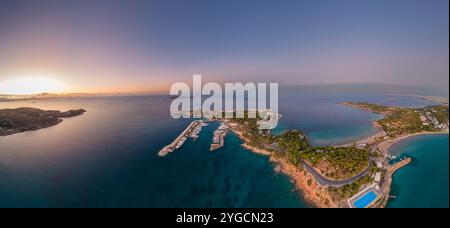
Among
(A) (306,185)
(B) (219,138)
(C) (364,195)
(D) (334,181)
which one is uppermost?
(B) (219,138)

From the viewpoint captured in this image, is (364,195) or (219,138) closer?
(364,195)

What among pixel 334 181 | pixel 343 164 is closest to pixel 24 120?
pixel 334 181

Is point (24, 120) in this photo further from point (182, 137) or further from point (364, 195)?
point (364, 195)

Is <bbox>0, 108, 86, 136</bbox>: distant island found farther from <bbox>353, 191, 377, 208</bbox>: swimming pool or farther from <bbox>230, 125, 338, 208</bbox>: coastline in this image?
<bbox>353, 191, 377, 208</bbox>: swimming pool

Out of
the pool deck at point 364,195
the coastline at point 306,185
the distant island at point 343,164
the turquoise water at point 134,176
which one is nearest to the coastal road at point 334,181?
the distant island at point 343,164

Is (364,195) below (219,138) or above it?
below

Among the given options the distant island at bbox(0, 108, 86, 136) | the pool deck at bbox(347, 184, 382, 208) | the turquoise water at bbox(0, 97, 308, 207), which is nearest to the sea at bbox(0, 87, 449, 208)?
→ the turquoise water at bbox(0, 97, 308, 207)

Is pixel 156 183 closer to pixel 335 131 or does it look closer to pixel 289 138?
pixel 289 138

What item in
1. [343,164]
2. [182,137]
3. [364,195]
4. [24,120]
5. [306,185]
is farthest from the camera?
[24,120]
